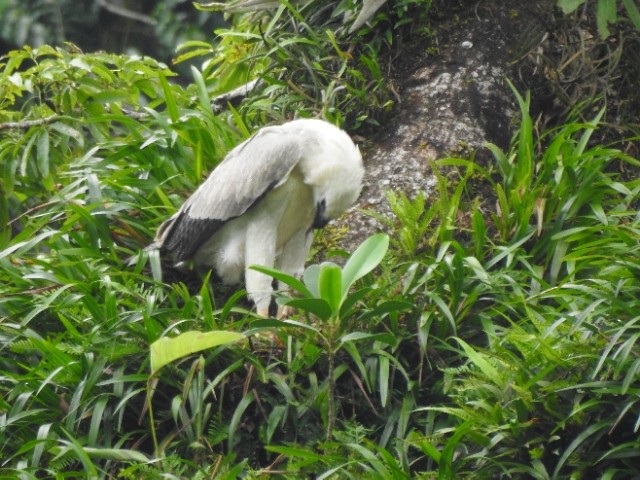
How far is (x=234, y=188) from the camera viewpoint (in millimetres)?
5301

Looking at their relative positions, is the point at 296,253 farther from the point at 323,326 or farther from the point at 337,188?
the point at 323,326

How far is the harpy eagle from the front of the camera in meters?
5.20

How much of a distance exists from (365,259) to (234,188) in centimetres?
105

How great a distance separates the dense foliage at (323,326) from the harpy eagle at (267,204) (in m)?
0.20

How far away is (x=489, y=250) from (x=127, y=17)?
262 inches

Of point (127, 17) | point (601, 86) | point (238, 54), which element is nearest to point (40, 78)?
point (238, 54)

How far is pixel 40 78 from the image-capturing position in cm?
631

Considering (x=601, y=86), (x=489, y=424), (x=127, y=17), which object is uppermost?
(x=601, y=86)

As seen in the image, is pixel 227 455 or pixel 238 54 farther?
pixel 238 54

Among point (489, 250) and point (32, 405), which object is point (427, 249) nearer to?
point (489, 250)

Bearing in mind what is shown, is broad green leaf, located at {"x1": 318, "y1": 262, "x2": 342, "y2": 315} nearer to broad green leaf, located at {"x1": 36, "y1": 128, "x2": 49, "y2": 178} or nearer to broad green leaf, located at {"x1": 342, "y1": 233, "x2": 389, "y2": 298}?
broad green leaf, located at {"x1": 342, "y1": 233, "x2": 389, "y2": 298}

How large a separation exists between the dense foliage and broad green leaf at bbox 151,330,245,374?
1cm

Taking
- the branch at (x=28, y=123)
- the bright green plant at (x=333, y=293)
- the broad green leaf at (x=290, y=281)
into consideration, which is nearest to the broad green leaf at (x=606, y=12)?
the bright green plant at (x=333, y=293)

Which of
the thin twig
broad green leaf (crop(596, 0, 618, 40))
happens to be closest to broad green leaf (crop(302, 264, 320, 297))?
broad green leaf (crop(596, 0, 618, 40))
